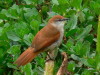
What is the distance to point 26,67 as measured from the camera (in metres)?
3.78

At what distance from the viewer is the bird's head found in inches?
170

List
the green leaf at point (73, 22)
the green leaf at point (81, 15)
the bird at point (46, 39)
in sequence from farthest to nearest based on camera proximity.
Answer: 1. the green leaf at point (81, 15)
2. the green leaf at point (73, 22)
3. the bird at point (46, 39)

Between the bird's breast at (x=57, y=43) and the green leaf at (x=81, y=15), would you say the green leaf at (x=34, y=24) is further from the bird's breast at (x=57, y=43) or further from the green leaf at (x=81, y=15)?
the green leaf at (x=81, y=15)

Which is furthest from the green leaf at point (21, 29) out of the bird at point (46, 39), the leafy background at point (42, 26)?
the bird at point (46, 39)

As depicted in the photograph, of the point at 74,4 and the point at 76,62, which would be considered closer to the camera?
the point at 76,62

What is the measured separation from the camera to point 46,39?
A: 4293 mm

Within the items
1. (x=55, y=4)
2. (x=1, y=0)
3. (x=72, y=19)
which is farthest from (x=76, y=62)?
(x=1, y=0)

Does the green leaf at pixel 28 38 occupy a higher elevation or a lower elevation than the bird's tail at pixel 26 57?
higher

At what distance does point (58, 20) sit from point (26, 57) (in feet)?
2.36

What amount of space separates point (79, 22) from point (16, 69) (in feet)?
2.67

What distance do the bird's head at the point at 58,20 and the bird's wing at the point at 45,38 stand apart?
0.07m

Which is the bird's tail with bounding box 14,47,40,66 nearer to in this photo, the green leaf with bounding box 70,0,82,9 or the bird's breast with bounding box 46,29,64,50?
the bird's breast with bounding box 46,29,64,50

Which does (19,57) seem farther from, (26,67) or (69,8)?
(69,8)

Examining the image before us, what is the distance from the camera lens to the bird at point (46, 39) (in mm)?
3961
